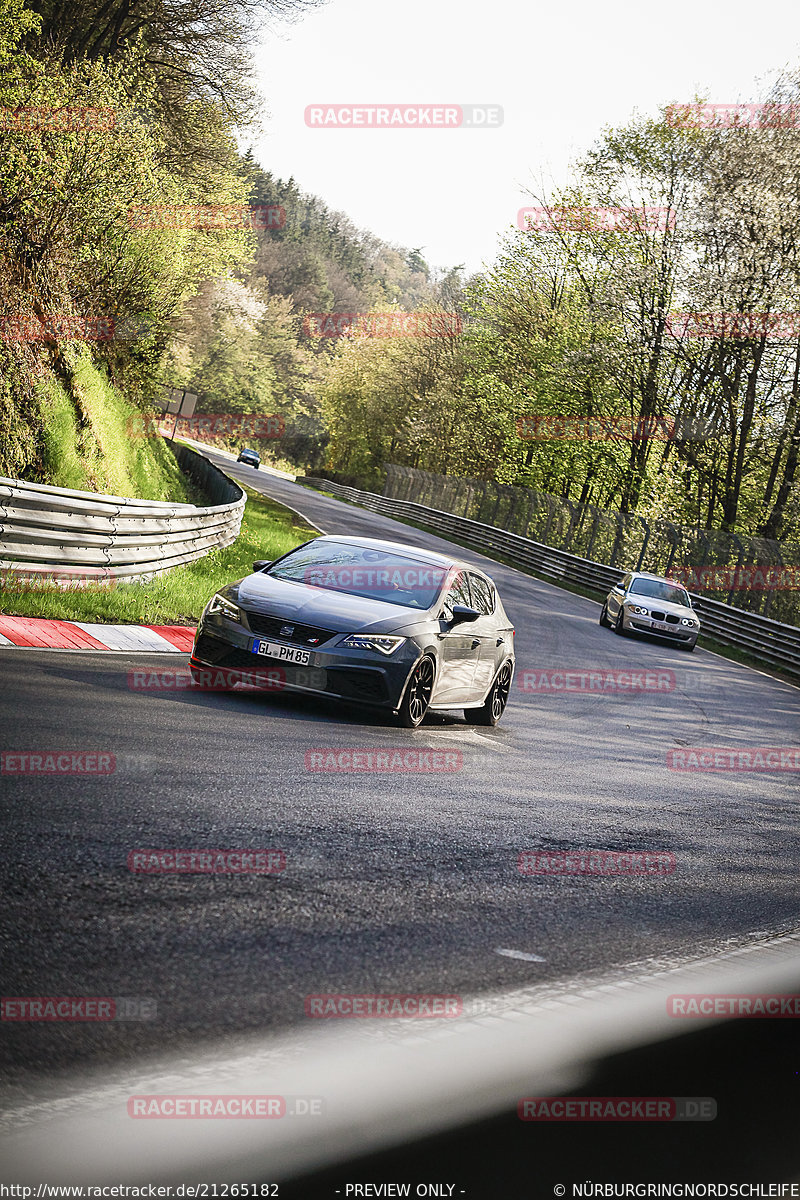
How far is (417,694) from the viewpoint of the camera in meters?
10.1

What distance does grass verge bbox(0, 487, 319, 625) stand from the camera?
11695 mm

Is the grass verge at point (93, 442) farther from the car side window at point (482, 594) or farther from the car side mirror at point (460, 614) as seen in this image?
the car side mirror at point (460, 614)

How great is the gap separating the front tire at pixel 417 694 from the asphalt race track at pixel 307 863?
0.18 m

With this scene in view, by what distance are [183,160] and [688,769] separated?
29.6 meters

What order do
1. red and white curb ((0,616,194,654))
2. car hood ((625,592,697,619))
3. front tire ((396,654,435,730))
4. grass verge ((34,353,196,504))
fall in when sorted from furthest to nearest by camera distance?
car hood ((625,592,697,619)), grass verge ((34,353,196,504)), red and white curb ((0,616,194,654)), front tire ((396,654,435,730))

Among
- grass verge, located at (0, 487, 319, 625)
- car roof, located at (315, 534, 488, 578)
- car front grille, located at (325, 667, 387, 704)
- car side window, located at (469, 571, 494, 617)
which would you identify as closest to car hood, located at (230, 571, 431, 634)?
car front grille, located at (325, 667, 387, 704)

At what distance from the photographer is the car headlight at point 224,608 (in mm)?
9648

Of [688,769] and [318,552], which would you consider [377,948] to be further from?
[688,769]

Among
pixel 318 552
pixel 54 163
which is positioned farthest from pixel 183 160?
pixel 318 552

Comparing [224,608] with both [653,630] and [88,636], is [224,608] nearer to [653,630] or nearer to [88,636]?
[88,636]

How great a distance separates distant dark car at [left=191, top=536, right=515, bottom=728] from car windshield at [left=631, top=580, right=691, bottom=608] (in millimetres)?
17826

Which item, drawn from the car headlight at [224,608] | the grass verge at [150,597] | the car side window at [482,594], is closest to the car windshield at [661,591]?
the grass verge at [150,597]

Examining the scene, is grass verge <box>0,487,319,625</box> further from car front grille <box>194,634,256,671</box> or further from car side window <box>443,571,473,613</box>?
car side window <box>443,571,473,613</box>

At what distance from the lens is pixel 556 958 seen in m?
4.45
